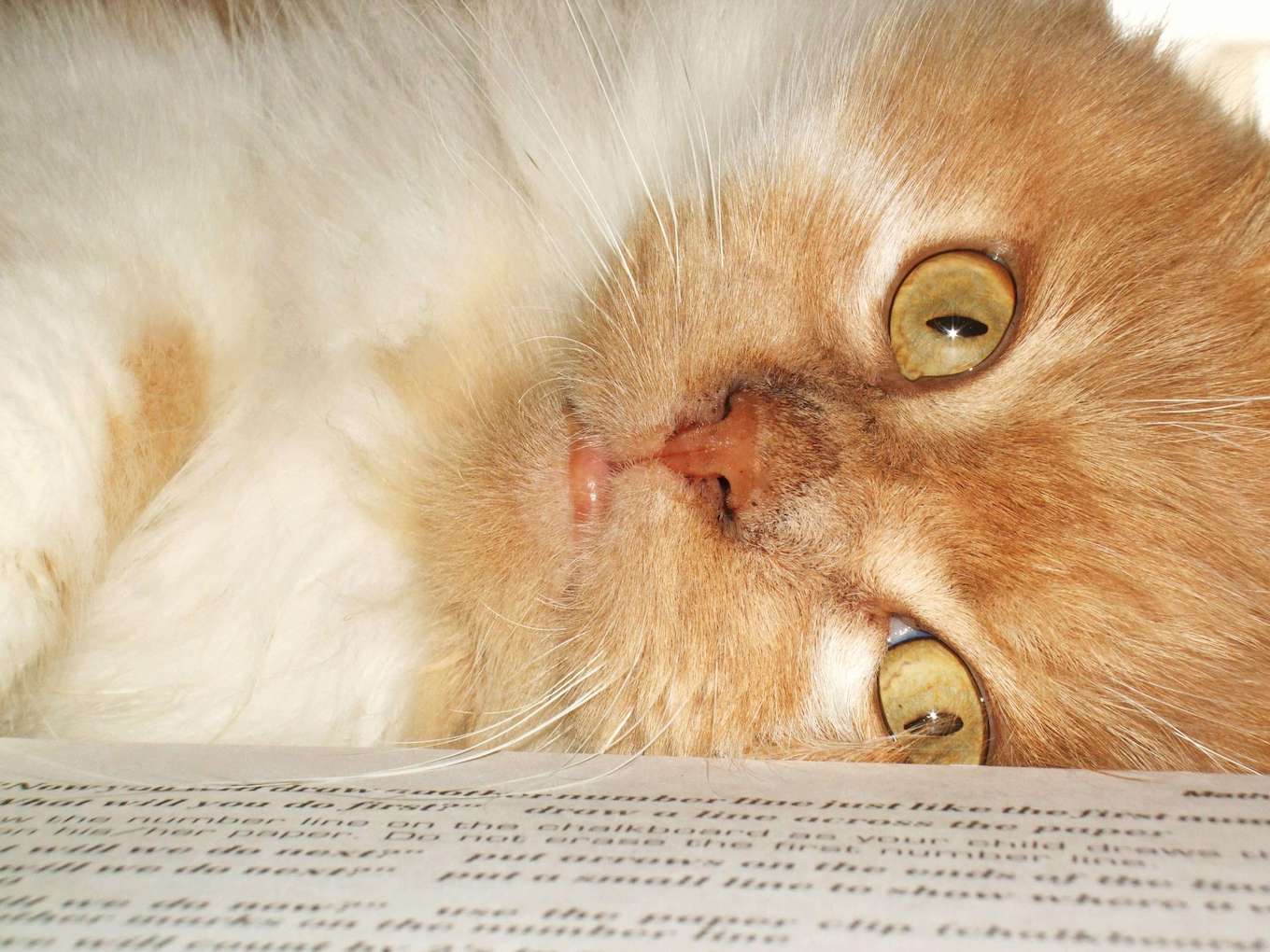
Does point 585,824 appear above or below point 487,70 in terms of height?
below

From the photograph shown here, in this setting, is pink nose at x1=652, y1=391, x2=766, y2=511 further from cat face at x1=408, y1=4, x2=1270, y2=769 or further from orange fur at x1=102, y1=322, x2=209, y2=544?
orange fur at x1=102, y1=322, x2=209, y2=544

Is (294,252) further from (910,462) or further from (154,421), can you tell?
(910,462)

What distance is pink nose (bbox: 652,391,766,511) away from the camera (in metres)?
1.33

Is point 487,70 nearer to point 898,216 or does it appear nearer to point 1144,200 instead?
point 898,216

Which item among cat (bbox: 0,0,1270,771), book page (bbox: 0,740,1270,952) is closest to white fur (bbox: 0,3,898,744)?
cat (bbox: 0,0,1270,771)

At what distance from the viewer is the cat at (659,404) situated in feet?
4.37

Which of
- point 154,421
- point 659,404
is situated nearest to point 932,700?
point 659,404

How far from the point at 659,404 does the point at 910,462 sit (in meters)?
0.33

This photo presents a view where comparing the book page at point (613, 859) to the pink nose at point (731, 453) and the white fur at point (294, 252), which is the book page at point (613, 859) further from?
the pink nose at point (731, 453)

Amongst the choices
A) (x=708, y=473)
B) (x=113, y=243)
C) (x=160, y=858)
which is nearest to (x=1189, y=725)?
(x=708, y=473)

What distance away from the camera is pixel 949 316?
141 cm

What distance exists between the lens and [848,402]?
1.40 metres

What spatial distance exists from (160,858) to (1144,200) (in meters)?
1.37

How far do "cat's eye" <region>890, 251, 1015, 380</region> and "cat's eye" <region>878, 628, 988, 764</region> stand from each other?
1.18 feet
